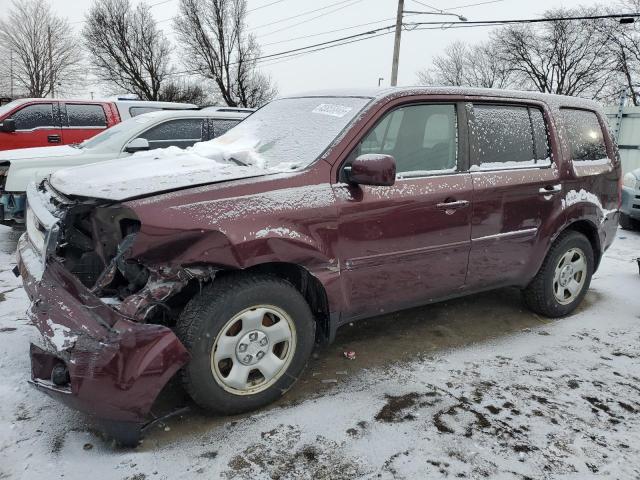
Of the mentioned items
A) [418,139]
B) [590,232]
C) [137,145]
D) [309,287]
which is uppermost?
[418,139]

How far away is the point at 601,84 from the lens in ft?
135

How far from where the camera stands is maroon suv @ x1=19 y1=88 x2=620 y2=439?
2.31m

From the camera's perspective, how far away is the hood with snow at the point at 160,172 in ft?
8.19

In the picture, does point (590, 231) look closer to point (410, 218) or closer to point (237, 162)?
point (410, 218)

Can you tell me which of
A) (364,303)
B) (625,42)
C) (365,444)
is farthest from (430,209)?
(625,42)

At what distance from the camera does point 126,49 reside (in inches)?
1613

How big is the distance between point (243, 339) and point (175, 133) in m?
4.77

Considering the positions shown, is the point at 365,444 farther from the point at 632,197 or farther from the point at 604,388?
the point at 632,197

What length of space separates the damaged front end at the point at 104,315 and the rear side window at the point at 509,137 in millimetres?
2118

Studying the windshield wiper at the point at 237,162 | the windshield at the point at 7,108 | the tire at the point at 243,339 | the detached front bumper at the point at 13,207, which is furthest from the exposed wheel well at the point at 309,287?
the windshield at the point at 7,108

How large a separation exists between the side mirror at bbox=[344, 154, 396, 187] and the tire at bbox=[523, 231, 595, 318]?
6.55 ft

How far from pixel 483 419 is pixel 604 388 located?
0.96 m

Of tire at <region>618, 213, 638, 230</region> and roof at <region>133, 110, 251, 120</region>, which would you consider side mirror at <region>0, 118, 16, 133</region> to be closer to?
roof at <region>133, 110, 251, 120</region>

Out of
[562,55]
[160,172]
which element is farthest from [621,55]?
[160,172]
